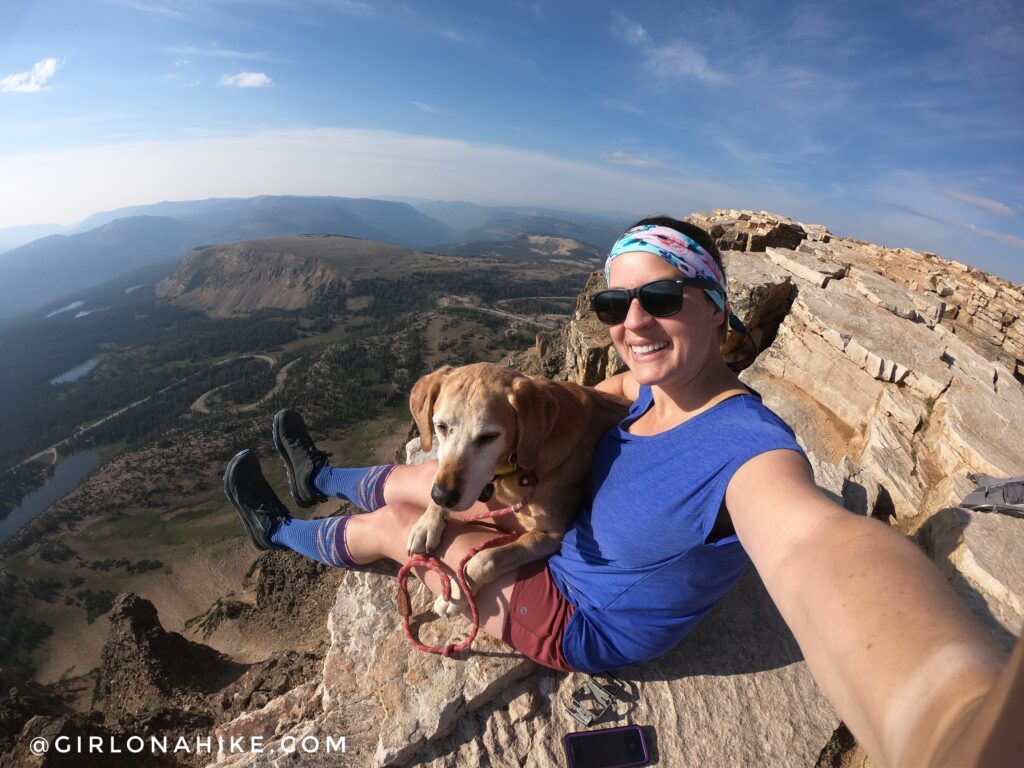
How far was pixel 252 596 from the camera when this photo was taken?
770 inches

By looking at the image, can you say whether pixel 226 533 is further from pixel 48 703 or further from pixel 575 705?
pixel 575 705

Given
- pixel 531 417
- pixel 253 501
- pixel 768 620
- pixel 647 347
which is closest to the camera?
pixel 647 347

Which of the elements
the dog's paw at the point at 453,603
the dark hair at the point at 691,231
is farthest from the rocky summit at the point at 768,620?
the dark hair at the point at 691,231

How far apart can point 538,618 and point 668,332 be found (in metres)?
2.52

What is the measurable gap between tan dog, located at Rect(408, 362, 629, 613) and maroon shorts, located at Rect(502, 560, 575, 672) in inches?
8.8

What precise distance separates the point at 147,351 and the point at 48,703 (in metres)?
180

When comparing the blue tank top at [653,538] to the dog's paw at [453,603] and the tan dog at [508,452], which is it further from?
the dog's paw at [453,603]

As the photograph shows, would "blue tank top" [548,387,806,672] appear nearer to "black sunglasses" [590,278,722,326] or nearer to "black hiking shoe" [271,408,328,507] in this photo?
"black sunglasses" [590,278,722,326]

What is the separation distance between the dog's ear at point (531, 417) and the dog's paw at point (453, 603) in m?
1.26

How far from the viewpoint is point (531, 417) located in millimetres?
4008

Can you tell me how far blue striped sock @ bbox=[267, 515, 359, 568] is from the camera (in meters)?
5.10

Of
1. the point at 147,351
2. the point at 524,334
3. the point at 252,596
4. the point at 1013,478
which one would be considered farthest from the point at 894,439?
the point at 147,351

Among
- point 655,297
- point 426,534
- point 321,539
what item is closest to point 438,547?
point 426,534

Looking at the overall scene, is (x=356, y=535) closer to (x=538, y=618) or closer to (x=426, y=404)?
(x=426, y=404)
